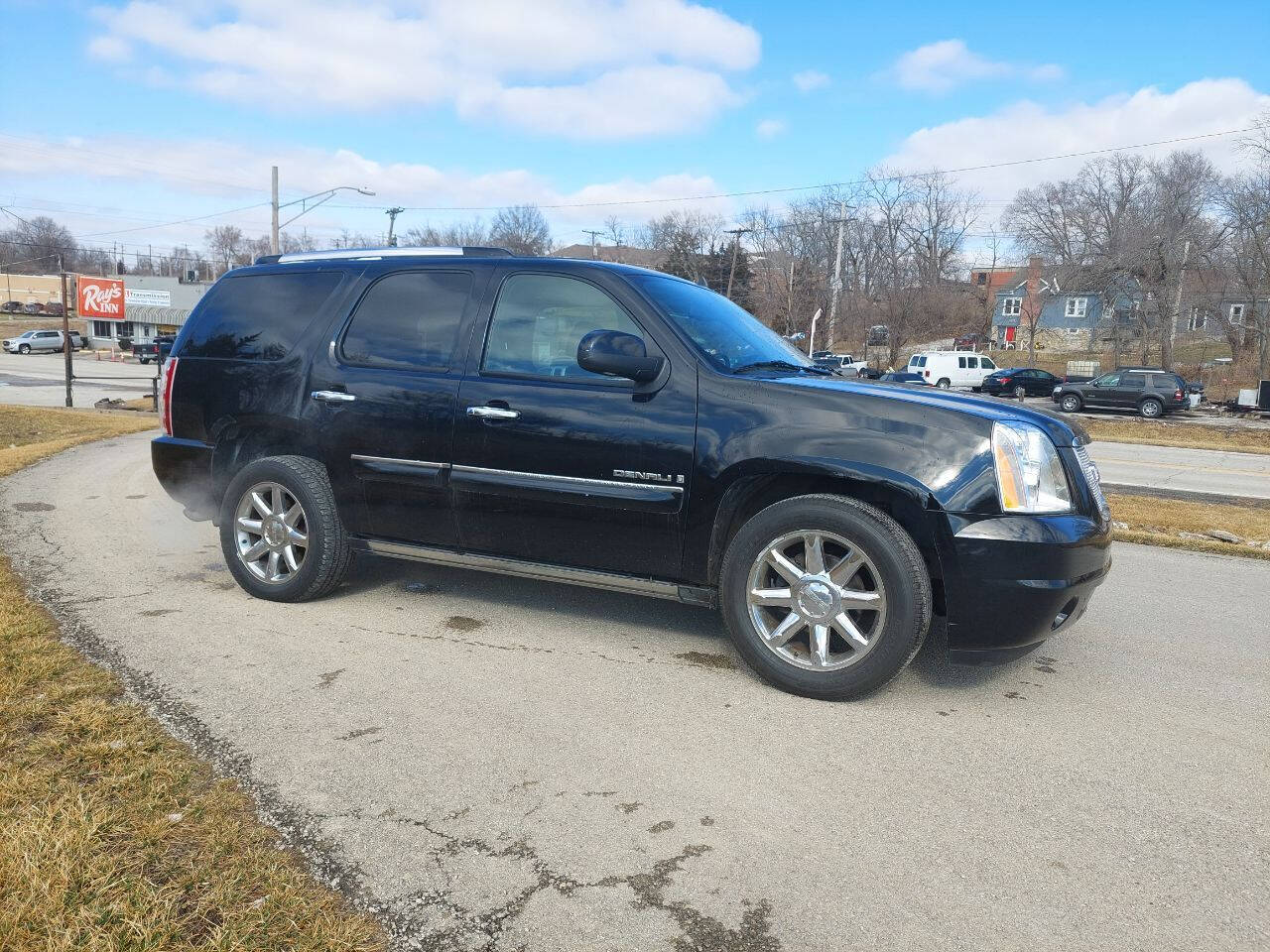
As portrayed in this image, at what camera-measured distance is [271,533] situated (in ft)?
16.5

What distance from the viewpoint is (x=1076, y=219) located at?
5678cm

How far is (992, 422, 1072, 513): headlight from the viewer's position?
364 cm

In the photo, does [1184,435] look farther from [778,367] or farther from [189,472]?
[189,472]

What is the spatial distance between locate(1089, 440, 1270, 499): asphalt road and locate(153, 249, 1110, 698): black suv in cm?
937

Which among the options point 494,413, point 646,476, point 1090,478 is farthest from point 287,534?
point 1090,478

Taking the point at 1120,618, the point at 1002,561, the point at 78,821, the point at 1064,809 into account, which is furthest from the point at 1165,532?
the point at 78,821

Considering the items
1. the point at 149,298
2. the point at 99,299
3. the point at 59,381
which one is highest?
the point at 149,298

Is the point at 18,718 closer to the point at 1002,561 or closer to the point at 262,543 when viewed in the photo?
the point at 262,543

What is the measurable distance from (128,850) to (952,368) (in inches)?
1839

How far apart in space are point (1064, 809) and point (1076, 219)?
6201 cm

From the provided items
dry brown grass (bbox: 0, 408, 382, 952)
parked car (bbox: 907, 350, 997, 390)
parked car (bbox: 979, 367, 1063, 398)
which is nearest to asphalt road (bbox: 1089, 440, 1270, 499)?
dry brown grass (bbox: 0, 408, 382, 952)

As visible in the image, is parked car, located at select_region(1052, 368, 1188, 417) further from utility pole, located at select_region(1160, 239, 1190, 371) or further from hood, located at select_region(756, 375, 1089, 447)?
hood, located at select_region(756, 375, 1089, 447)

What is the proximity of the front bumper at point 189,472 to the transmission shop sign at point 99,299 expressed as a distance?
38912 mm

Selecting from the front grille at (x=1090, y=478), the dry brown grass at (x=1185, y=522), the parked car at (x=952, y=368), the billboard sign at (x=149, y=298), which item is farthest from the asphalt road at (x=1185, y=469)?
the billboard sign at (x=149, y=298)
